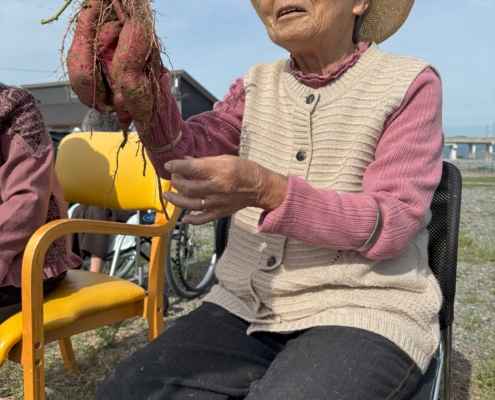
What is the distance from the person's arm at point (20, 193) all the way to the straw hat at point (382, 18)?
1.28 metres

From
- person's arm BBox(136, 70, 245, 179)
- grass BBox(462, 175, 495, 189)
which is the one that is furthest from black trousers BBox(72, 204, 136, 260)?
grass BBox(462, 175, 495, 189)

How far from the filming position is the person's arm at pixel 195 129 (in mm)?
1317

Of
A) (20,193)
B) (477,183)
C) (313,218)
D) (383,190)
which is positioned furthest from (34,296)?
(477,183)

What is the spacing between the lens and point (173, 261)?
404 centimetres

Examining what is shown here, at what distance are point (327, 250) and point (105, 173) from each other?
1308 millimetres

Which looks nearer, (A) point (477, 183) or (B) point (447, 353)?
(B) point (447, 353)

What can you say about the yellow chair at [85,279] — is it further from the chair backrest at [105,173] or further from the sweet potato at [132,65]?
the sweet potato at [132,65]

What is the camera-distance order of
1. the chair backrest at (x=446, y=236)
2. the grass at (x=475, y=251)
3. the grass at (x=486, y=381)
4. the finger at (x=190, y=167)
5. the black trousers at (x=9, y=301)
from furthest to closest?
the grass at (x=475, y=251), the grass at (x=486, y=381), the black trousers at (x=9, y=301), the chair backrest at (x=446, y=236), the finger at (x=190, y=167)

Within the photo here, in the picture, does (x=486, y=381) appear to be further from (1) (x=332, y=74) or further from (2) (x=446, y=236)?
(1) (x=332, y=74)

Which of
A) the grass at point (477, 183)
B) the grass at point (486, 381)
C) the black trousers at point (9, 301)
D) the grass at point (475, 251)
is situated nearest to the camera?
the black trousers at point (9, 301)

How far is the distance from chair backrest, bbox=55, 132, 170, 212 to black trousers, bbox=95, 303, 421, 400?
92cm

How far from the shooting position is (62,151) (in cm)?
240

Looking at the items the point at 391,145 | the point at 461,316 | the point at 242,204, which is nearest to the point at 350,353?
the point at 242,204

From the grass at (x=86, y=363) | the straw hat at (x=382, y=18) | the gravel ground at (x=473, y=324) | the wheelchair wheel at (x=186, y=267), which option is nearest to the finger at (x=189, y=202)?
the straw hat at (x=382, y=18)
